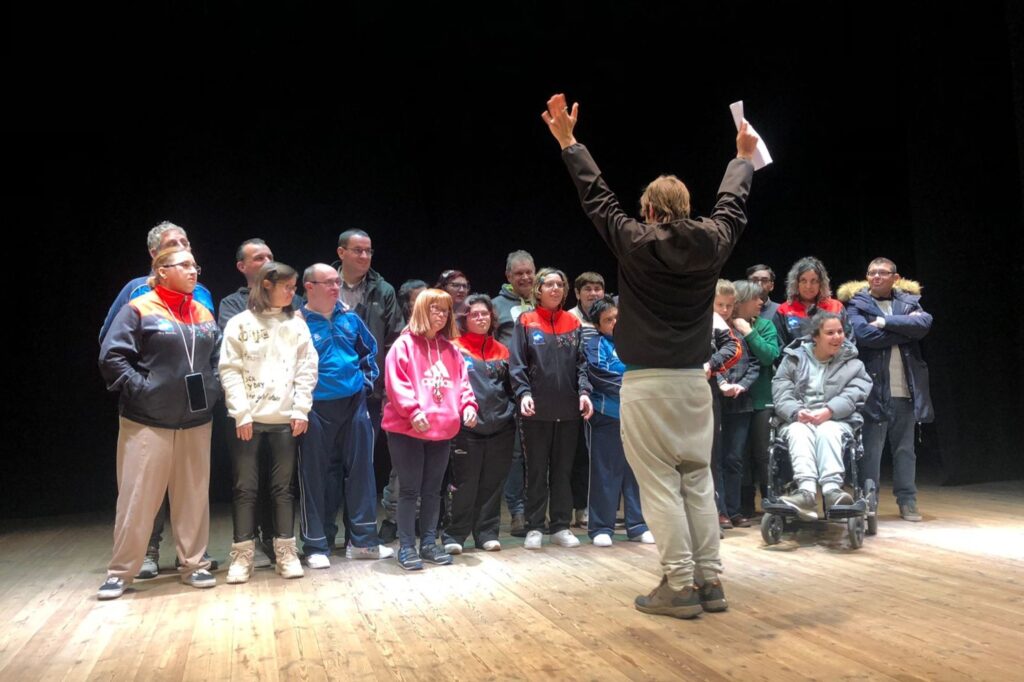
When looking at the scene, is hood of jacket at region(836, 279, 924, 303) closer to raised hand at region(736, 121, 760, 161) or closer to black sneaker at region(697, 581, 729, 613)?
raised hand at region(736, 121, 760, 161)

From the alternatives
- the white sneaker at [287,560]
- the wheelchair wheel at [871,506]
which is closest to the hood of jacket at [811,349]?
the wheelchair wheel at [871,506]

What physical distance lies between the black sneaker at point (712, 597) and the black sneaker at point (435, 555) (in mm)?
1276

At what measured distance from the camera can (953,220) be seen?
233 inches

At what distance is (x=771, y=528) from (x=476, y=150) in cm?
357

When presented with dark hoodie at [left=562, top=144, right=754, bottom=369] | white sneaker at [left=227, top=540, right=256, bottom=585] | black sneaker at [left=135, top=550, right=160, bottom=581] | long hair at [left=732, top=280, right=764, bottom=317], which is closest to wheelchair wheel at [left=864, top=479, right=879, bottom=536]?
long hair at [left=732, top=280, right=764, bottom=317]

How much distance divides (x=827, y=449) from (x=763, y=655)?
1853 millimetres

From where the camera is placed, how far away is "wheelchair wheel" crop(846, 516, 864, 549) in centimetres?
370

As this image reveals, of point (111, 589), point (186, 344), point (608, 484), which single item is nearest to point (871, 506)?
point (608, 484)

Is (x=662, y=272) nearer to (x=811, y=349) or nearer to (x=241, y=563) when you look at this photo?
(x=811, y=349)

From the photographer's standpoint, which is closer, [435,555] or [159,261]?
[159,261]

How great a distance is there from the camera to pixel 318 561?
3.66 metres

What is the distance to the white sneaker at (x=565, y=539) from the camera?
4027 mm

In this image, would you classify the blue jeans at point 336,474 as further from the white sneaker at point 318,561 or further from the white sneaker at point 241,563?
the white sneaker at point 241,563

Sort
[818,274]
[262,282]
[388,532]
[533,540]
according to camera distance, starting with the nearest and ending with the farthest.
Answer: [262,282], [533,540], [388,532], [818,274]
